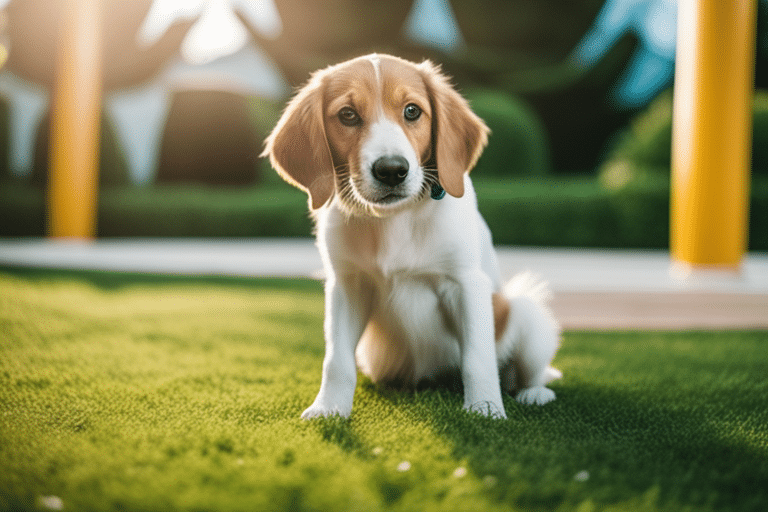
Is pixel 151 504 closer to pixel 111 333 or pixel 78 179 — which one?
pixel 111 333

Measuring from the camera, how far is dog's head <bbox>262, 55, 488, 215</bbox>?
1.90 metres

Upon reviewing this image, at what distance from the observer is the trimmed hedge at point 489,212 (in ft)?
29.5

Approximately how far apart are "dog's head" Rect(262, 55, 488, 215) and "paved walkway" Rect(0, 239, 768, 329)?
2.16ft

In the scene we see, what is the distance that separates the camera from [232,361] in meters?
2.95

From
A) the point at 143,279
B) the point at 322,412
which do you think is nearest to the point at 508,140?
the point at 143,279

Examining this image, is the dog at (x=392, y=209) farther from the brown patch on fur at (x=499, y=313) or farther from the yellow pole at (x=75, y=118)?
the yellow pole at (x=75, y=118)

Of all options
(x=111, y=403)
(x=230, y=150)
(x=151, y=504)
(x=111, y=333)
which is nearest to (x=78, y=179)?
(x=230, y=150)

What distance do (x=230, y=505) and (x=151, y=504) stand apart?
17 centimetres

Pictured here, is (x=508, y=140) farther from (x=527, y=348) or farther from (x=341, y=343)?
(x=341, y=343)

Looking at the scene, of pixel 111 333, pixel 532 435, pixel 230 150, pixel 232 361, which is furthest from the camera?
pixel 230 150

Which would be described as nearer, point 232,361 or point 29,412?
point 29,412

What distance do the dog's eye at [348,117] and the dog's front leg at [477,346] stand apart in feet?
2.07

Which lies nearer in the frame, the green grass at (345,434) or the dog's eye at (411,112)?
the green grass at (345,434)

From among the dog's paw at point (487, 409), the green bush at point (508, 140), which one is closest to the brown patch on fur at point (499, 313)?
the dog's paw at point (487, 409)
